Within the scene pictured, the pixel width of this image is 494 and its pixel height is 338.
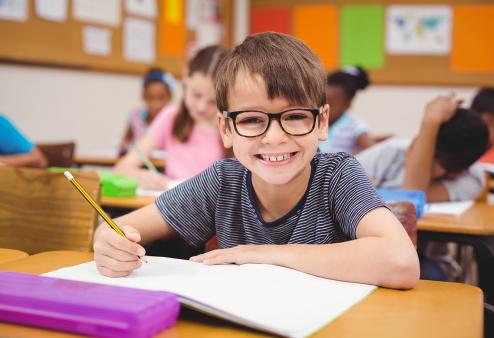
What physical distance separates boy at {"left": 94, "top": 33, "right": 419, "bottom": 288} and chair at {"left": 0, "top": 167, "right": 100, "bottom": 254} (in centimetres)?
19

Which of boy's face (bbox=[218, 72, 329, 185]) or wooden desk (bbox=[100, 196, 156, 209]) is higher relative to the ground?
boy's face (bbox=[218, 72, 329, 185])

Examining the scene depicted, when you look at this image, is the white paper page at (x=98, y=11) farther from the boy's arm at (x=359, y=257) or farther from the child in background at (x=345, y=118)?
the boy's arm at (x=359, y=257)

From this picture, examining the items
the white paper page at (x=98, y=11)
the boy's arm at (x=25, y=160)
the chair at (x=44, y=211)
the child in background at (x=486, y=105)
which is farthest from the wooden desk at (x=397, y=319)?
the white paper page at (x=98, y=11)

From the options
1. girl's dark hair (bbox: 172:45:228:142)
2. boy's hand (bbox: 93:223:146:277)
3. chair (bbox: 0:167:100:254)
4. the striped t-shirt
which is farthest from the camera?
girl's dark hair (bbox: 172:45:228:142)

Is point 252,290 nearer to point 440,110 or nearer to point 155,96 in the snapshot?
point 440,110

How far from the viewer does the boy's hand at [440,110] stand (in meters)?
2.49

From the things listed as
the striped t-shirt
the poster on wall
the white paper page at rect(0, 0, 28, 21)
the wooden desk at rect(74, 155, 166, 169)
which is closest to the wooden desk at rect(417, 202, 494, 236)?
the striped t-shirt

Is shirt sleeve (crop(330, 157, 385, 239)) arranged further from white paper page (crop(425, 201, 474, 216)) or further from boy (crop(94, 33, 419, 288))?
white paper page (crop(425, 201, 474, 216))

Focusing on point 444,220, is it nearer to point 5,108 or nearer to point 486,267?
point 486,267

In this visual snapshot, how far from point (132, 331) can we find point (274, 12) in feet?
18.2

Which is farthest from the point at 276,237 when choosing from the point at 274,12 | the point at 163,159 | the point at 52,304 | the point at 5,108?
the point at 274,12

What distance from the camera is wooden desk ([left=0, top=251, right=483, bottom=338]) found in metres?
0.81

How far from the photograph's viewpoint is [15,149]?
2504 millimetres

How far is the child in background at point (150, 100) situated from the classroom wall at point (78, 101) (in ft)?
0.57
